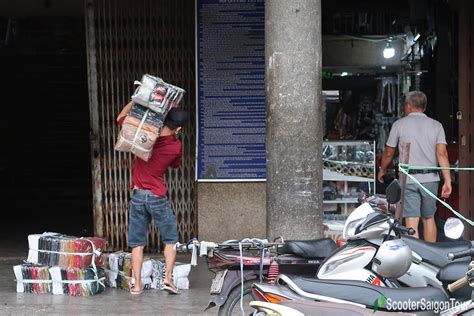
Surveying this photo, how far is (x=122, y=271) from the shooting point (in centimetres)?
805

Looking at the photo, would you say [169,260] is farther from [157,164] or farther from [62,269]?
[62,269]

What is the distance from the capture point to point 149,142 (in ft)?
23.6

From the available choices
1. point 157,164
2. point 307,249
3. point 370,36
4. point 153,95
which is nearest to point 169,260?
point 157,164

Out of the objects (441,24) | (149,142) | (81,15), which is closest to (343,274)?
(149,142)

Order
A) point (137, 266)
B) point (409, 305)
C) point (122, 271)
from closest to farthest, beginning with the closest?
point (409, 305) < point (137, 266) < point (122, 271)

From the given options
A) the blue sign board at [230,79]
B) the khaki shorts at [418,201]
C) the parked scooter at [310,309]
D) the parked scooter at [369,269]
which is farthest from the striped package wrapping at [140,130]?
the parked scooter at [310,309]

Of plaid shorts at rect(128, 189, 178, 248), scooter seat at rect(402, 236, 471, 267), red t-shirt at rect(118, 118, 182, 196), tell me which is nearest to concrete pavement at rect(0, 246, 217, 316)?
plaid shorts at rect(128, 189, 178, 248)

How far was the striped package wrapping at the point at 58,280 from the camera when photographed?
774cm

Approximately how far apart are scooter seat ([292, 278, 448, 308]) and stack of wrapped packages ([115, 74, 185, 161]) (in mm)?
2800

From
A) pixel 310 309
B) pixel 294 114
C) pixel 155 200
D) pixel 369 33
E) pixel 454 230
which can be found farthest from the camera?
pixel 369 33

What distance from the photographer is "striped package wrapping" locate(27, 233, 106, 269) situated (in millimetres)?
7805

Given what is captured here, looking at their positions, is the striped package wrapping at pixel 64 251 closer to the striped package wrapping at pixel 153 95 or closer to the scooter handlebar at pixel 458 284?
the striped package wrapping at pixel 153 95

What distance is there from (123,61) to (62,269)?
8.40ft

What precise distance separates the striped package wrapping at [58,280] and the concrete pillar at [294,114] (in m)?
2.17
